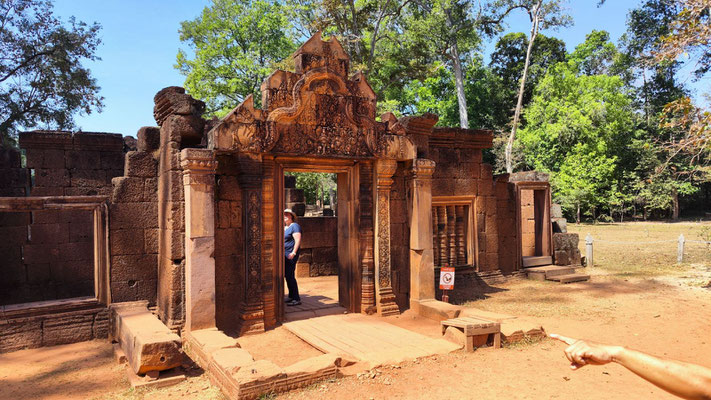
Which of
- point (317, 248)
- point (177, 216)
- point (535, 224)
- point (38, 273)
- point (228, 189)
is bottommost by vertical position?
point (38, 273)

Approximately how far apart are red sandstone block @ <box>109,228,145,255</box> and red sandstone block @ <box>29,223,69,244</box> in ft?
13.2

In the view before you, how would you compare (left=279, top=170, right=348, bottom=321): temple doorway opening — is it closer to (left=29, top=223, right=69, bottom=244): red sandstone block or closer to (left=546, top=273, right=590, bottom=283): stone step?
(left=29, top=223, right=69, bottom=244): red sandstone block

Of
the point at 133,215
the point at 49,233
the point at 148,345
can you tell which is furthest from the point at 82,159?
the point at 148,345

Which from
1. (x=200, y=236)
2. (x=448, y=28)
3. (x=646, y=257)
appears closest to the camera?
(x=200, y=236)

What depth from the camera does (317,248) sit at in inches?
506

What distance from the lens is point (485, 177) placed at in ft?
36.5

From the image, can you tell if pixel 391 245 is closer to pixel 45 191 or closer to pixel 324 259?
pixel 324 259

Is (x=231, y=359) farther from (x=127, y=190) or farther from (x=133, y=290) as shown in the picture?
(x=127, y=190)

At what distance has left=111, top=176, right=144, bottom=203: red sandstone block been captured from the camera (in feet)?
22.9

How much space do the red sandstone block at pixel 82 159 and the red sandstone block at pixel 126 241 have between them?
4.06 m

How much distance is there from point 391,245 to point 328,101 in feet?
9.25

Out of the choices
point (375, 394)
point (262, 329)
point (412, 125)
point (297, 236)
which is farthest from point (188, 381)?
point (412, 125)

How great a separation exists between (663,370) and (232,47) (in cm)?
2569

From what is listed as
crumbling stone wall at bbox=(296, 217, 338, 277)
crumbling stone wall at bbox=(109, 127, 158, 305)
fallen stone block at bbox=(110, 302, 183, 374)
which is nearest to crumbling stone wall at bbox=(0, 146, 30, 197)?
crumbling stone wall at bbox=(109, 127, 158, 305)
